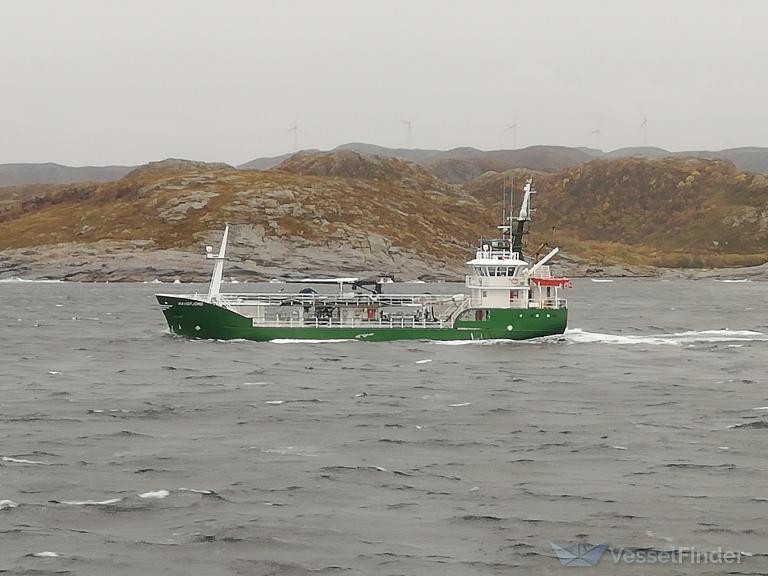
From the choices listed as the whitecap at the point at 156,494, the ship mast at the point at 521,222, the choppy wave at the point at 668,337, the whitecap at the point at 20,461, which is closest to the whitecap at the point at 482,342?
the choppy wave at the point at 668,337

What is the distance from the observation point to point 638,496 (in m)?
36.5

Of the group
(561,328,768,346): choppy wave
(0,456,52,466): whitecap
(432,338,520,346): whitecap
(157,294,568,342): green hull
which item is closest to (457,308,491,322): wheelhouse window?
(157,294,568,342): green hull

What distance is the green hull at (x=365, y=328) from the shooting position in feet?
291

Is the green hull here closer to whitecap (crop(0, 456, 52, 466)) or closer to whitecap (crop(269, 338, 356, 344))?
whitecap (crop(269, 338, 356, 344))

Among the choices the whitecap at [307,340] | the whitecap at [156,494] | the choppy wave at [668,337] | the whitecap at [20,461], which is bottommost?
the choppy wave at [668,337]

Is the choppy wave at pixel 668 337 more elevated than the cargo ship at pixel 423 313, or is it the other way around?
the cargo ship at pixel 423 313

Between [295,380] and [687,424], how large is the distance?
81.0 feet

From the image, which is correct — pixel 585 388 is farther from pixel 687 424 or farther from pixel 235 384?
pixel 235 384

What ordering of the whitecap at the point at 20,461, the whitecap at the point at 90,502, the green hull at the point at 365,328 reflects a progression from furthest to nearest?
the green hull at the point at 365,328, the whitecap at the point at 20,461, the whitecap at the point at 90,502

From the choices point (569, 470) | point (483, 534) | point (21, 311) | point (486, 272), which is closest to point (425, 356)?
point (486, 272)

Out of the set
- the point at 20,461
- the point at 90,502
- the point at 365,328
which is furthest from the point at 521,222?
the point at 90,502

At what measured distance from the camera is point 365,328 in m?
90.8

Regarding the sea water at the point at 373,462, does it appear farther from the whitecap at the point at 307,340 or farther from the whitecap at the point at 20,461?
the whitecap at the point at 307,340

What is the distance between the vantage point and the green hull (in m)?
88.7
